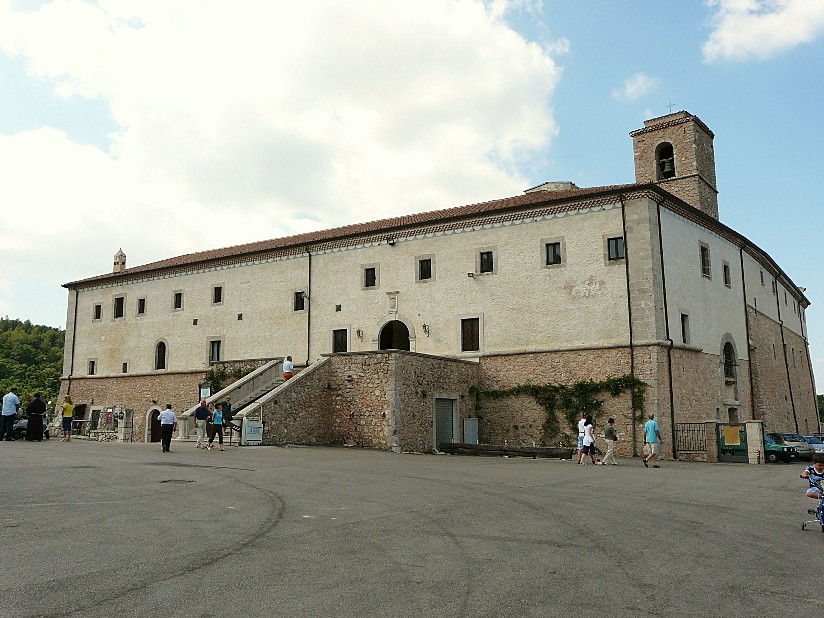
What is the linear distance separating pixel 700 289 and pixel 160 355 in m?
28.6

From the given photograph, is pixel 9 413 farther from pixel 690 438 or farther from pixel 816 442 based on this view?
pixel 816 442

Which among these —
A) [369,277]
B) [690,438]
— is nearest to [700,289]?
[690,438]

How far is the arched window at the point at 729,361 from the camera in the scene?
3145 cm

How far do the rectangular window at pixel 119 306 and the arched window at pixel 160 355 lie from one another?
3903mm

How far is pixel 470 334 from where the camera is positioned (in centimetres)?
3072

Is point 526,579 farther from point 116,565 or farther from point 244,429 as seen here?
point 244,429

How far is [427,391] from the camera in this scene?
88.5ft

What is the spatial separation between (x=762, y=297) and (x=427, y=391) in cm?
2100

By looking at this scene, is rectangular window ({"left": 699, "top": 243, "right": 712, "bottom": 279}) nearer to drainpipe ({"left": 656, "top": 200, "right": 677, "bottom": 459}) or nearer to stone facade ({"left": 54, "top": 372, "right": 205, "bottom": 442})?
drainpipe ({"left": 656, "top": 200, "right": 677, "bottom": 459})

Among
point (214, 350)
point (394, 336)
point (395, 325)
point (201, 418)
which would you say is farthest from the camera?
point (214, 350)

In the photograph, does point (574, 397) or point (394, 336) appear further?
point (394, 336)

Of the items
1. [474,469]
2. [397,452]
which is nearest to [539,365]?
[397,452]

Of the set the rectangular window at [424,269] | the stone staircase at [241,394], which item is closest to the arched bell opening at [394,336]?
the rectangular window at [424,269]

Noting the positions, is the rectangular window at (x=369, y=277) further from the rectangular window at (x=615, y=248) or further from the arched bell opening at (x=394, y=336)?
the rectangular window at (x=615, y=248)
